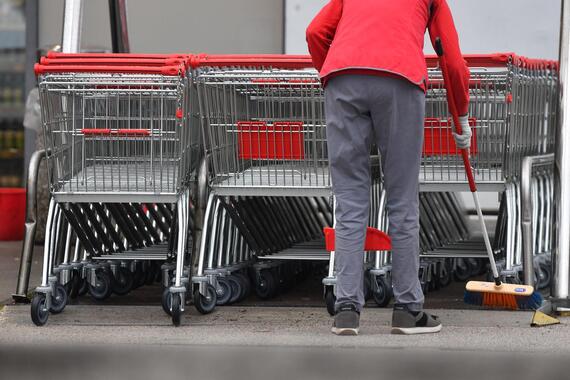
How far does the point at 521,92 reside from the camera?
7.47m

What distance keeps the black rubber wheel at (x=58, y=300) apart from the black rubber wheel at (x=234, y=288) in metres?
0.97

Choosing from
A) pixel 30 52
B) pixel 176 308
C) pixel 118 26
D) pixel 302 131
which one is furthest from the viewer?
pixel 30 52

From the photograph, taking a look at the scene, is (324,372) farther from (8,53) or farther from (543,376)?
(8,53)

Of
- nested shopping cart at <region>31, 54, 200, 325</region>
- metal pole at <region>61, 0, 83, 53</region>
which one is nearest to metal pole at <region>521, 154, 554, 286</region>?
nested shopping cart at <region>31, 54, 200, 325</region>

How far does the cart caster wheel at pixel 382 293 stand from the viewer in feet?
23.6

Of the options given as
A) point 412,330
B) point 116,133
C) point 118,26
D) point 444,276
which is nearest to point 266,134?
point 116,133

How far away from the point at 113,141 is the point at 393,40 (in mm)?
1863

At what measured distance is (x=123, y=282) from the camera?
7.84 metres

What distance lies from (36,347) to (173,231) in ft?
4.95

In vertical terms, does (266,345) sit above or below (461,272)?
below

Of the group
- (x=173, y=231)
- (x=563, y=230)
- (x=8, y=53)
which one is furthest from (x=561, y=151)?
(x=8, y=53)

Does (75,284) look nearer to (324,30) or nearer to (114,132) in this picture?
(114,132)

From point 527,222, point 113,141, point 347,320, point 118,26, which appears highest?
point 118,26

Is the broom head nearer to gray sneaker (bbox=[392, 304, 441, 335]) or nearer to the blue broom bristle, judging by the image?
the blue broom bristle
